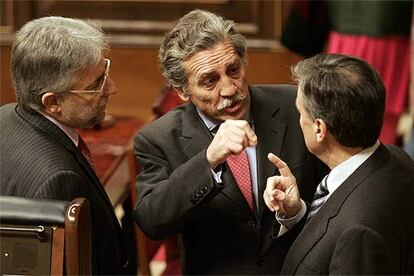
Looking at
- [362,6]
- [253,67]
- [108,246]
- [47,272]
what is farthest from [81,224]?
[253,67]

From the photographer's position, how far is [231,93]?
257cm

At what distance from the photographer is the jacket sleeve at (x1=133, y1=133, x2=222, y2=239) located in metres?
2.46

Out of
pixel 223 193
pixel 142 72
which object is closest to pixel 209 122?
pixel 223 193

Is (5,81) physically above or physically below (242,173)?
below

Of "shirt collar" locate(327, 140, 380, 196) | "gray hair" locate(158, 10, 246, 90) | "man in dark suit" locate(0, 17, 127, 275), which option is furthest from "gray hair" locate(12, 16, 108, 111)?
"shirt collar" locate(327, 140, 380, 196)

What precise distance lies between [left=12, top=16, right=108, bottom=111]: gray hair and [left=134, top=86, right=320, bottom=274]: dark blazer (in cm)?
35

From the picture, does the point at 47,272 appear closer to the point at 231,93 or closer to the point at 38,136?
the point at 38,136

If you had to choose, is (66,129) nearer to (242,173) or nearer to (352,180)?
(242,173)

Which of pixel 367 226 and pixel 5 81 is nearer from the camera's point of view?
pixel 367 226

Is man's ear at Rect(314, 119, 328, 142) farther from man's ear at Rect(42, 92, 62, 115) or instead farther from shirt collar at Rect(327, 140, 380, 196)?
man's ear at Rect(42, 92, 62, 115)

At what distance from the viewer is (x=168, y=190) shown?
2504 millimetres

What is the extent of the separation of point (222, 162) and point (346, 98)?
492 millimetres

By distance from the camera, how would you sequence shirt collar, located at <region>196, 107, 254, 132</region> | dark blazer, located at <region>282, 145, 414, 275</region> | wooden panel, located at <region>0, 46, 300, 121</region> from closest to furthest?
dark blazer, located at <region>282, 145, 414, 275</region> < shirt collar, located at <region>196, 107, 254, 132</region> < wooden panel, located at <region>0, 46, 300, 121</region>

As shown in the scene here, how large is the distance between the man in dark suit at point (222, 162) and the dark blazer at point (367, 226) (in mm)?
333
